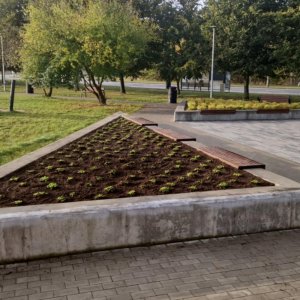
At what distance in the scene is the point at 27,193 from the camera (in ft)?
17.5

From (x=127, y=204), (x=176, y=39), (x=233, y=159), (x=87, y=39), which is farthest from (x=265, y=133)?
(x=176, y=39)

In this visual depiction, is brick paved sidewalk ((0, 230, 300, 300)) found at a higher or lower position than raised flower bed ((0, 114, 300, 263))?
lower

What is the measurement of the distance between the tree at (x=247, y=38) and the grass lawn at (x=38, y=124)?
34.3 ft

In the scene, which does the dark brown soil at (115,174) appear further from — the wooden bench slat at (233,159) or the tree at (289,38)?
the tree at (289,38)

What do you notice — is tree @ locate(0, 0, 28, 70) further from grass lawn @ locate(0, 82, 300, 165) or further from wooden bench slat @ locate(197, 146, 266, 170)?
wooden bench slat @ locate(197, 146, 266, 170)

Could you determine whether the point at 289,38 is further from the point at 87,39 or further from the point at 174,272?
the point at 174,272

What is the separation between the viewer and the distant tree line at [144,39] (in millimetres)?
19719

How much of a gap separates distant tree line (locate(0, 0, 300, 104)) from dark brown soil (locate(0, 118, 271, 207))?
38.7 feet

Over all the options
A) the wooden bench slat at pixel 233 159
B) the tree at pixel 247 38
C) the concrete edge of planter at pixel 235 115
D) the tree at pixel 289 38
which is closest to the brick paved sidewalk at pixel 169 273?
the wooden bench slat at pixel 233 159

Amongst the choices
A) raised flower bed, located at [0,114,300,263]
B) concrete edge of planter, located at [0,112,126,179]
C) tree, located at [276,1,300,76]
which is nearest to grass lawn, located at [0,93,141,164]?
concrete edge of planter, located at [0,112,126,179]

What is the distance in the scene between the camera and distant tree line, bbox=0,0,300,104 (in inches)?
776

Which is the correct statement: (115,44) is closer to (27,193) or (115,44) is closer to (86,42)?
(86,42)

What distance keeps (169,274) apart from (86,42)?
1687cm

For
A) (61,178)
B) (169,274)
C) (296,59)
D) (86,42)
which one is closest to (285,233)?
(169,274)
